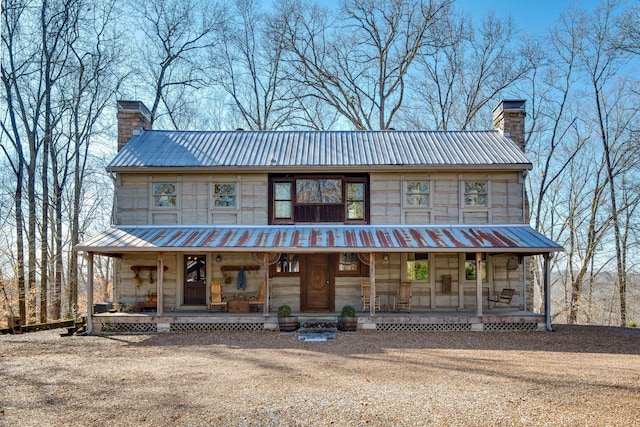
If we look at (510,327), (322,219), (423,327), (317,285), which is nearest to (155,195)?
(322,219)

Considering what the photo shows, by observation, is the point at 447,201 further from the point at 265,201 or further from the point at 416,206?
the point at 265,201

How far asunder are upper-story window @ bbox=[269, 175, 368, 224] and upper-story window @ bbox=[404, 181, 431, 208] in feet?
4.58

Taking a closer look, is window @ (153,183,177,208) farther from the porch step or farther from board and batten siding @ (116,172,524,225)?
the porch step

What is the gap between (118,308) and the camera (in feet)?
47.9

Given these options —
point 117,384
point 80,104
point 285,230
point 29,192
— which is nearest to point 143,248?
point 285,230

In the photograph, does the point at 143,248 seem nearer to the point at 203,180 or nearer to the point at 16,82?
the point at 203,180

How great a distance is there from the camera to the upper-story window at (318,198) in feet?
49.4

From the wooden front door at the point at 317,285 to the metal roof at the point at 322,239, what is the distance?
116 cm

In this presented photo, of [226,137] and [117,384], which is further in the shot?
[226,137]

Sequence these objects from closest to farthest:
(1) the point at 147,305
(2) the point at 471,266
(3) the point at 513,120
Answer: (1) the point at 147,305
(2) the point at 471,266
(3) the point at 513,120

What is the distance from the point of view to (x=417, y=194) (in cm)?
1508

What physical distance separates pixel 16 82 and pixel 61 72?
1841 mm

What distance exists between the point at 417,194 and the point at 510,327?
200 inches

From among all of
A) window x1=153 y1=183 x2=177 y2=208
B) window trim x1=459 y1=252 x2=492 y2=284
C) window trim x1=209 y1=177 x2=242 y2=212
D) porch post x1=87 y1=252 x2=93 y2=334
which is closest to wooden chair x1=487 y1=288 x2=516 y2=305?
window trim x1=459 y1=252 x2=492 y2=284
